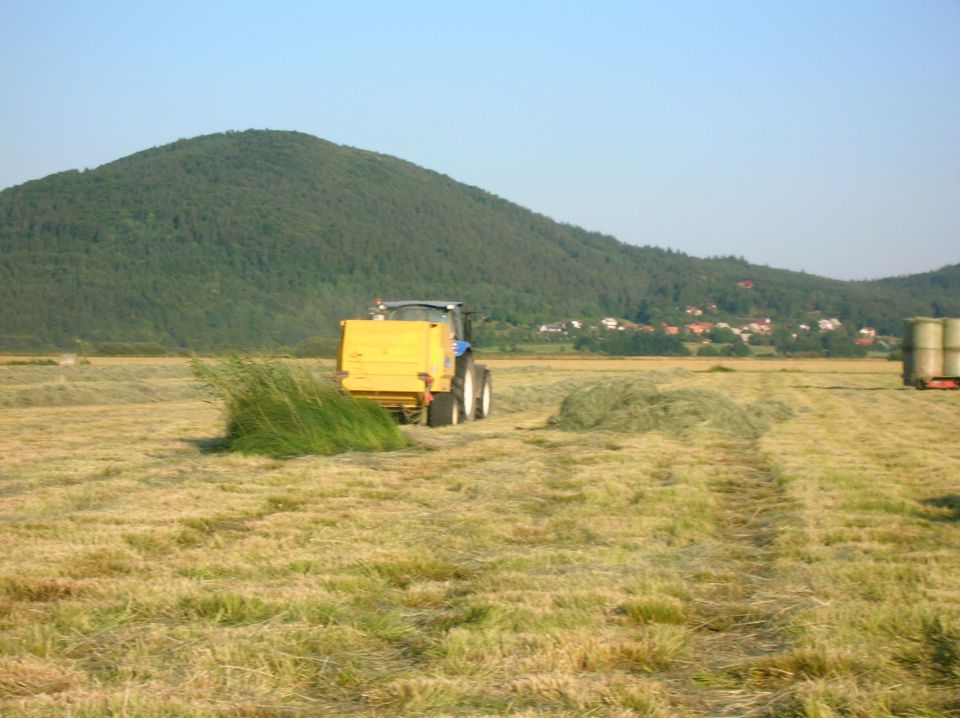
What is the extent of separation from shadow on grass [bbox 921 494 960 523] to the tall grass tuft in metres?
5.60

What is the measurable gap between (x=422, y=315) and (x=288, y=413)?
5589 mm

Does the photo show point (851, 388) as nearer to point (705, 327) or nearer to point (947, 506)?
point (947, 506)

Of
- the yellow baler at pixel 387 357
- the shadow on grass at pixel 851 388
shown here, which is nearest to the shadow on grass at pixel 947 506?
the yellow baler at pixel 387 357

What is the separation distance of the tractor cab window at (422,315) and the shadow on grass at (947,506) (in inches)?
366

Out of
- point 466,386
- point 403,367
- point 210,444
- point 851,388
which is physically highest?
point 403,367

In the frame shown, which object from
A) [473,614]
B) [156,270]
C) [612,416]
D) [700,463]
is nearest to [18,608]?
[473,614]

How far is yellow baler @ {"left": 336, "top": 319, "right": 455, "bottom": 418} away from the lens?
1459cm

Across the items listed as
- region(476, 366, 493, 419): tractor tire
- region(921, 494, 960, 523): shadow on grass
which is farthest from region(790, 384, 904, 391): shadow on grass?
region(921, 494, 960, 523): shadow on grass

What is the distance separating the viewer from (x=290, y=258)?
89.8 m

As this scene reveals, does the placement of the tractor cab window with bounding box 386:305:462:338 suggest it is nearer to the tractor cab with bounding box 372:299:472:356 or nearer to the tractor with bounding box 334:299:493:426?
the tractor cab with bounding box 372:299:472:356

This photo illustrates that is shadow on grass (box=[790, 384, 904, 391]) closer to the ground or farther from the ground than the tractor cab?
closer to the ground

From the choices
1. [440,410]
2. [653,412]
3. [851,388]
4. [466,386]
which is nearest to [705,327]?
[851,388]

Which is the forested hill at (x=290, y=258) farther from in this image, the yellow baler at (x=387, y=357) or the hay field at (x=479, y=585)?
the hay field at (x=479, y=585)

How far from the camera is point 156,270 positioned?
84.8 metres
